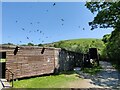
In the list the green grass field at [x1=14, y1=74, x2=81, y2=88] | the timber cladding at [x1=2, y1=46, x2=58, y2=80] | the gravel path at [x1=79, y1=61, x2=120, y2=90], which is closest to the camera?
the green grass field at [x1=14, y1=74, x2=81, y2=88]

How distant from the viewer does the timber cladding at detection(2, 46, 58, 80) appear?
68.7ft

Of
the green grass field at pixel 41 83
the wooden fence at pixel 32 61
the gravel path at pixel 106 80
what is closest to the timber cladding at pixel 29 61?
the wooden fence at pixel 32 61

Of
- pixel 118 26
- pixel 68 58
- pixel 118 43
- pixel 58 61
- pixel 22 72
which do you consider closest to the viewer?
pixel 22 72

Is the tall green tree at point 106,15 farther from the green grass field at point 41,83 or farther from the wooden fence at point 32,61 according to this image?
the green grass field at point 41,83

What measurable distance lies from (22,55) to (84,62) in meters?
22.1

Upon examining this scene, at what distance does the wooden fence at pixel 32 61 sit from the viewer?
21.0m

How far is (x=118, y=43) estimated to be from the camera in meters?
41.8

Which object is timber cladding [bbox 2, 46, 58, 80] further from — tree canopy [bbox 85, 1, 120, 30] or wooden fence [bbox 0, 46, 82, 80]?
tree canopy [bbox 85, 1, 120, 30]

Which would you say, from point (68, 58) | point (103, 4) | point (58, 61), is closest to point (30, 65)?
point (58, 61)

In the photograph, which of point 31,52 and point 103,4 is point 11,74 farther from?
point 103,4

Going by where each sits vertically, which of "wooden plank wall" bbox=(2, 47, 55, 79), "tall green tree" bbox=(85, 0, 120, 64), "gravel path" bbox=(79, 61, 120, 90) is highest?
"tall green tree" bbox=(85, 0, 120, 64)

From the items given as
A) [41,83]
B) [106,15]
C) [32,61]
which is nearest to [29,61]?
[32,61]

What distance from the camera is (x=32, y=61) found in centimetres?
2408

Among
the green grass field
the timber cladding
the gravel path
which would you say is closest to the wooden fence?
the timber cladding
